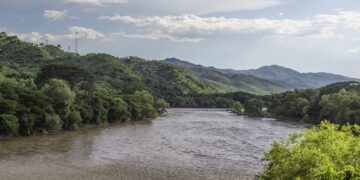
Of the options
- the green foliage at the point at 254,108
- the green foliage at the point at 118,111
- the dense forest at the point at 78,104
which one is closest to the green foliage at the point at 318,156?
the dense forest at the point at 78,104

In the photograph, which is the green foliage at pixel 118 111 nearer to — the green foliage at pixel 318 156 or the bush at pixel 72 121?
the bush at pixel 72 121

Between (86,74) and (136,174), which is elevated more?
(86,74)

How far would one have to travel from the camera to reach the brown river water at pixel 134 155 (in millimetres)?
53125

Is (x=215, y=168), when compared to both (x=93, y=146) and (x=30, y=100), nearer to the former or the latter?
(x=93, y=146)

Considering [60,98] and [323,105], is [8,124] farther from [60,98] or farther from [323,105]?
[323,105]

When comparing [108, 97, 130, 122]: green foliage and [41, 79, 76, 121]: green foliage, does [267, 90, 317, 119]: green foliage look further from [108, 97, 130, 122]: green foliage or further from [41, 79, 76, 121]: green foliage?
[41, 79, 76, 121]: green foliage

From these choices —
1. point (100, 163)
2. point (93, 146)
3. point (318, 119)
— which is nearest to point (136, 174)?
point (100, 163)

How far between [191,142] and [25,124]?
112 feet

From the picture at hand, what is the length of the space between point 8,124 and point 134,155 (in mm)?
28554

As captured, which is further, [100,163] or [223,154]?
[223,154]

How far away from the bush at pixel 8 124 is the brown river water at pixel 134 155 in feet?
7.01

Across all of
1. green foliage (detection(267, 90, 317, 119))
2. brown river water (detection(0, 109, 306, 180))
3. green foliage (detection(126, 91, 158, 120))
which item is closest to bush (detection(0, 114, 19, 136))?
brown river water (detection(0, 109, 306, 180))

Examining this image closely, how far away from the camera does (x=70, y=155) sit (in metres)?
66.4

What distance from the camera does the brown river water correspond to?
5312 centimetres
